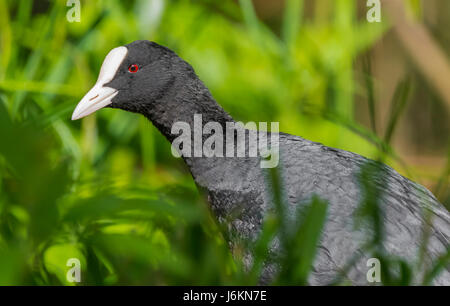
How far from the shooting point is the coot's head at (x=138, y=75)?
2029mm

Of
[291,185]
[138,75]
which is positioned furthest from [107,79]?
[291,185]

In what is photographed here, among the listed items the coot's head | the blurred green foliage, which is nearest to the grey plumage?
the coot's head

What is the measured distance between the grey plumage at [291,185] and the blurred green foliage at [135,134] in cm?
12

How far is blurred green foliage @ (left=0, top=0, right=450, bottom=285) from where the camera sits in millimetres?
811

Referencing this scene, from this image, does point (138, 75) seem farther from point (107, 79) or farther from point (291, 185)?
point (291, 185)

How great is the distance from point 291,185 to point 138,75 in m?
0.65

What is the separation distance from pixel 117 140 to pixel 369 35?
1.54m

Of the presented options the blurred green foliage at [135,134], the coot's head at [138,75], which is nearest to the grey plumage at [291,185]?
the coot's head at [138,75]

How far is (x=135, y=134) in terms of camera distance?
3.09 m

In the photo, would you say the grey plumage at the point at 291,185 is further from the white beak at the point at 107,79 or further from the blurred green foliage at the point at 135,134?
the blurred green foliage at the point at 135,134

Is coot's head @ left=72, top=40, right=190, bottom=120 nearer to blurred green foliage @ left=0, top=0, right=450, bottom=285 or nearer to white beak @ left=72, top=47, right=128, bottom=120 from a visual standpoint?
white beak @ left=72, top=47, right=128, bottom=120

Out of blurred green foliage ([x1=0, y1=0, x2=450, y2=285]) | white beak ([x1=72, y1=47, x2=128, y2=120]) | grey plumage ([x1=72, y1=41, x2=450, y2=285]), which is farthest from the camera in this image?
white beak ([x1=72, y1=47, x2=128, y2=120])

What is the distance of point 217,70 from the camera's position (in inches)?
142
